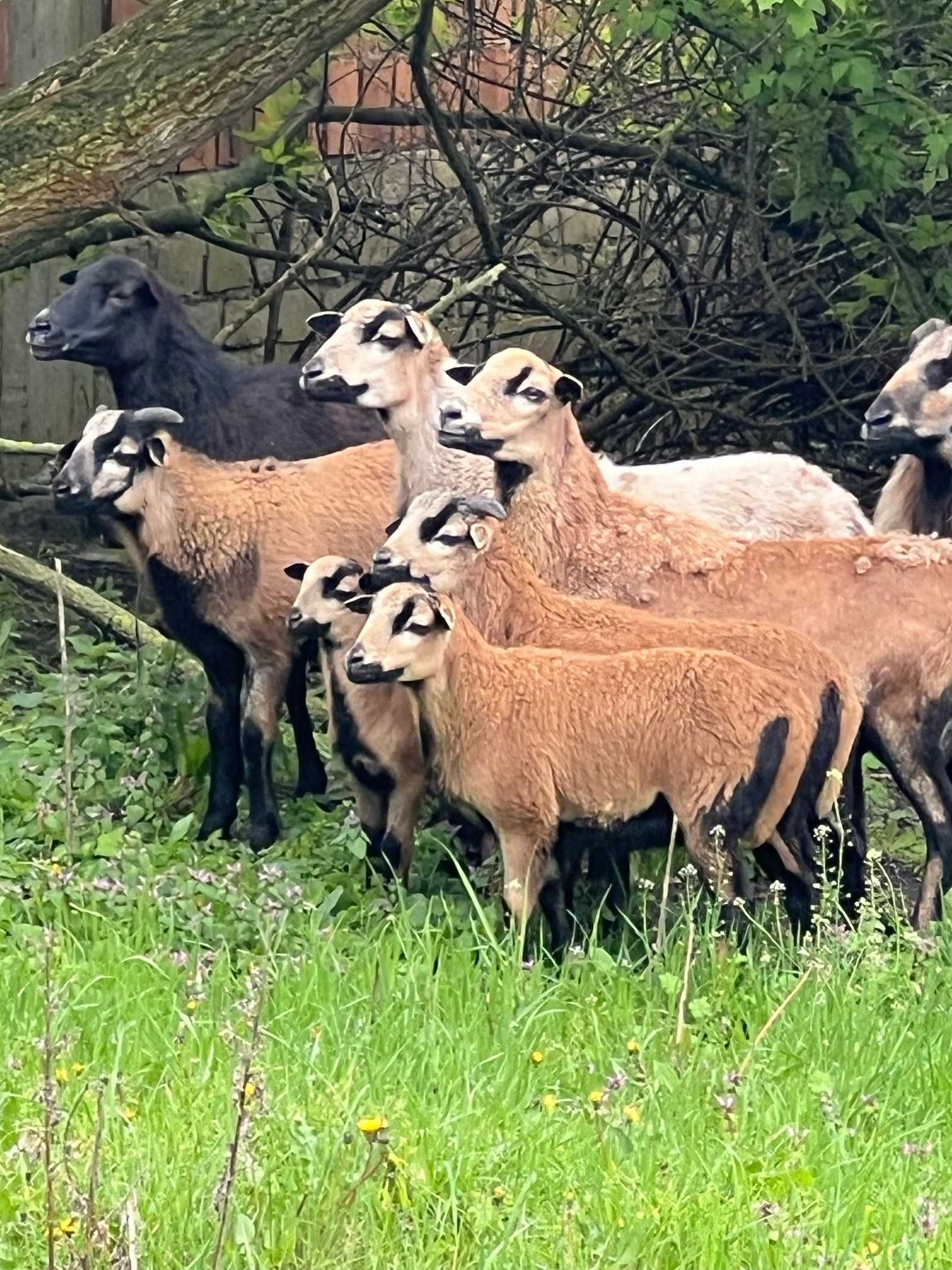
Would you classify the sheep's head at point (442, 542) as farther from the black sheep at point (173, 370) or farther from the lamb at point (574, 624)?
the black sheep at point (173, 370)

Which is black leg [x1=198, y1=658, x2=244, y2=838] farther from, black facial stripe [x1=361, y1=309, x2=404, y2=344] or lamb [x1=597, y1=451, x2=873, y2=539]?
lamb [x1=597, y1=451, x2=873, y2=539]

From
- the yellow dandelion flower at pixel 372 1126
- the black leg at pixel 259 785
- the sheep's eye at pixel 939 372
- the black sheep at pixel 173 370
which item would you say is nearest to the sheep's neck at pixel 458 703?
the black leg at pixel 259 785

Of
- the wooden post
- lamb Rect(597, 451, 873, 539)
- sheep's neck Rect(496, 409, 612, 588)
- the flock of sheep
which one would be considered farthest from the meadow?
the wooden post

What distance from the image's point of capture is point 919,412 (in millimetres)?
7297

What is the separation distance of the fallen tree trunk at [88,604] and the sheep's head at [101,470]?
1100 millimetres

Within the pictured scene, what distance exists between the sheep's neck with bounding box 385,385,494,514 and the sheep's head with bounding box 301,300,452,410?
4cm

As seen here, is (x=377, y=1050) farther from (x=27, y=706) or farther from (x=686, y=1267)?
(x=27, y=706)

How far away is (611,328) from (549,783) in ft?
18.1

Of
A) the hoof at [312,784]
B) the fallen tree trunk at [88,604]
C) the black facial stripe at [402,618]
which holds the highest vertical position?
the black facial stripe at [402,618]

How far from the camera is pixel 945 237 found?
907 cm

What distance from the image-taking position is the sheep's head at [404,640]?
584 cm

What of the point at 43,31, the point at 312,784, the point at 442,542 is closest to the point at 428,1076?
the point at 442,542

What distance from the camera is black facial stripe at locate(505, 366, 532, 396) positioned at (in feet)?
22.9

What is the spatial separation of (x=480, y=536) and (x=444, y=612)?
551 millimetres
